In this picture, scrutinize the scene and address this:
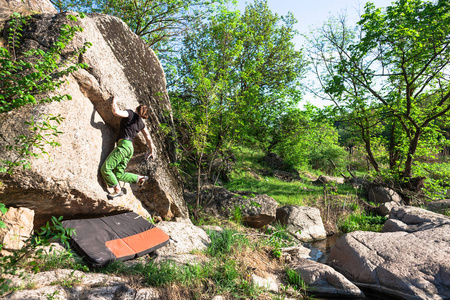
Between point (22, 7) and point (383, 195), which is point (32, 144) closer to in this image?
point (22, 7)

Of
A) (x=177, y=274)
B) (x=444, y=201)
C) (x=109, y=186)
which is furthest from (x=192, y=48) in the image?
(x=444, y=201)

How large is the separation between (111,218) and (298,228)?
5507 mm

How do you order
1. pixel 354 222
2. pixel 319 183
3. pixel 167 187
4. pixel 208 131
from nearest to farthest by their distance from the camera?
1. pixel 167 187
2. pixel 208 131
3. pixel 354 222
4. pixel 319 183

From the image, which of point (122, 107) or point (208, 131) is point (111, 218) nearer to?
point (122, 107)

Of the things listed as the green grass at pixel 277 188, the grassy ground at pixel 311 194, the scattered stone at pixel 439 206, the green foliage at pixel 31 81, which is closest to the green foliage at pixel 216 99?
the grassy ground at pixel 311 194

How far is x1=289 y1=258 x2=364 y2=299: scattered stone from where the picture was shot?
15.5ft

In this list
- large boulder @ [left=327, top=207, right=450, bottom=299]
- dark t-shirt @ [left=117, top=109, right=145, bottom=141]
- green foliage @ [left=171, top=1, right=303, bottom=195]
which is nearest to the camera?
large boulder @ [left=327, top=207, right=450, bottom=299]

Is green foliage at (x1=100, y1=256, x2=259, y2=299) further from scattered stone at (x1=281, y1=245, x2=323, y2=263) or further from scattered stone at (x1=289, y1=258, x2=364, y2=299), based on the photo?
scattered stone at (x1=281, y1=245, x2=323, y2=263)

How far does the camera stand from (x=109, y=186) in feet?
15.3

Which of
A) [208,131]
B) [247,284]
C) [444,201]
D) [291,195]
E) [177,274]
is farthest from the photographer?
[291,195]

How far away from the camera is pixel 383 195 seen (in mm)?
11102

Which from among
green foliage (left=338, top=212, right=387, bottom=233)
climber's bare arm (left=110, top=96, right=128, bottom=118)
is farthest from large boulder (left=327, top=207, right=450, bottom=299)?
climber's bare arm (left=110, top=96, right=128, bottom=118)

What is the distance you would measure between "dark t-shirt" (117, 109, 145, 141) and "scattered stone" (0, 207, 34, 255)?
1.78 metres

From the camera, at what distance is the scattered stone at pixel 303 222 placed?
8.00 metres
